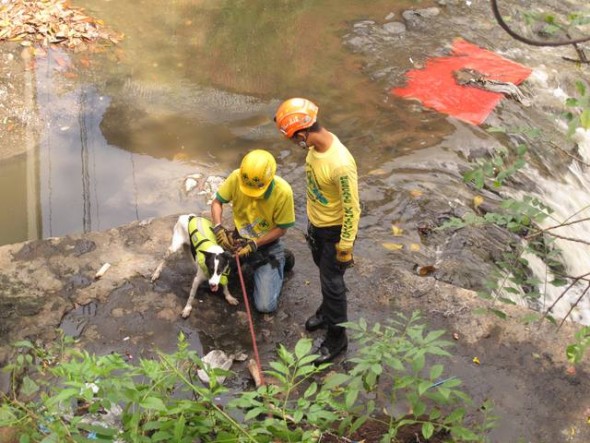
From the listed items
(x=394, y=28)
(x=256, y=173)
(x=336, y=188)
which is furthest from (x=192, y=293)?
(x=394, y=28)

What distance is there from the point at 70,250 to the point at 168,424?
3.05 metres

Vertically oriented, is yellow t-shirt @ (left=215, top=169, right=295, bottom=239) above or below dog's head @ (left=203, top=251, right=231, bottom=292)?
above

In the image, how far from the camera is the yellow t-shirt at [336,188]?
3.96 meters

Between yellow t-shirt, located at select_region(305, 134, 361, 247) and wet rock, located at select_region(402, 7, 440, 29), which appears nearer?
yellow t-shirt, located at select_region(305, 134, 361, 247)

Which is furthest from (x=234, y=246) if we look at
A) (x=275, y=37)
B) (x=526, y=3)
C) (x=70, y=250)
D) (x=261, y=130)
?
(x=526, y=3)

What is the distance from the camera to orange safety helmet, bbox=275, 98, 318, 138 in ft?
12.7

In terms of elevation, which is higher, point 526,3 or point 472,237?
point 526,3

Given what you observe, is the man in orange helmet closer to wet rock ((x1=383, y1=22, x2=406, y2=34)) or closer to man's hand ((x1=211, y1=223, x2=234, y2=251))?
man's hand ((x1=211, y1=223, x2=234, y2=251))

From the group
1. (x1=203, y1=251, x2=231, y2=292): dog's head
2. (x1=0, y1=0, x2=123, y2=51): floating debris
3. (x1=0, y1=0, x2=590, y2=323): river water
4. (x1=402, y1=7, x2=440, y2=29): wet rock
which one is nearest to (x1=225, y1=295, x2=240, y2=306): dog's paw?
(x1=203, y1=251, x2=231, y2=292): dog's head

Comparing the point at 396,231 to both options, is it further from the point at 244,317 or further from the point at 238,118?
the point at 238,118

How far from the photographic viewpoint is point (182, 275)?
5391 mm

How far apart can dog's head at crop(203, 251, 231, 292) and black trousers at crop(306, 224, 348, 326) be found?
2.30 feet

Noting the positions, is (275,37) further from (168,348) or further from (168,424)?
(168,424)

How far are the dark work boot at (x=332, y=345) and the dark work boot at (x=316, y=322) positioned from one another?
233 millimetres
